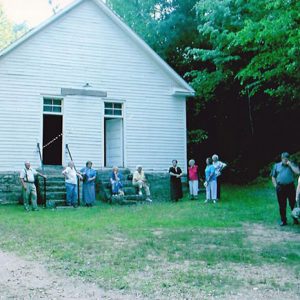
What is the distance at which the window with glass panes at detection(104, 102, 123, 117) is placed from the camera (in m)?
19.4

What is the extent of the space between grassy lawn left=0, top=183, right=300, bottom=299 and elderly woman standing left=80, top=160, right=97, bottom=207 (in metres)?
2.44

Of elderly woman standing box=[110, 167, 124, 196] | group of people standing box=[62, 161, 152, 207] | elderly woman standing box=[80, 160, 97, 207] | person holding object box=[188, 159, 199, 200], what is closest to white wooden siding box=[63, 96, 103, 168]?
group of people standing box=[62, 161, 152, 207]

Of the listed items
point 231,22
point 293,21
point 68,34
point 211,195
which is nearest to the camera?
point 293,21

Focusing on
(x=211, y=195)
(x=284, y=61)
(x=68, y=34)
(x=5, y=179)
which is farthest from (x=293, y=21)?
(x=5, y=179)

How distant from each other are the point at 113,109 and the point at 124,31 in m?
3.18

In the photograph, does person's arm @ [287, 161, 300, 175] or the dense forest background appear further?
the dense forest background

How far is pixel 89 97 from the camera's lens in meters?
18.9

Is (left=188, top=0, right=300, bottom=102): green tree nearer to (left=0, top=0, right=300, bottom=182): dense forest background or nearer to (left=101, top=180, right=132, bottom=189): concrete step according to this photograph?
(left=0, top=0, right=300, bottom=182): dense forest background

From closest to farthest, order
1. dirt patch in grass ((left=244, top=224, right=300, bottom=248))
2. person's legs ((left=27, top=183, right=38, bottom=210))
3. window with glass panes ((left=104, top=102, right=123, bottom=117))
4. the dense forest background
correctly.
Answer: dirt patch in grass ((left=244, top=224, right=300, bottom=248)) < person's legs ((left=27, top=183, right=38, bottom=210)) < window with glass panes ((left=104, top=102, right=123, bottom=117)) < the dense forest background

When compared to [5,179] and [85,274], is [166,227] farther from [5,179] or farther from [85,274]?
[5,179]

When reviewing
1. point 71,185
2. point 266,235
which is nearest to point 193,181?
point 71,185

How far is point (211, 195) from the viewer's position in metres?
16.5

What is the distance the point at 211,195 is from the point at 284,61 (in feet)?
16.2

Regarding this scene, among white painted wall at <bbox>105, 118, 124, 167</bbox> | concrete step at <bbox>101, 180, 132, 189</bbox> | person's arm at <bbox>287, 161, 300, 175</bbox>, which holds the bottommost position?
concrete step at <bbox>101, 180, 132, 189</bbox>
